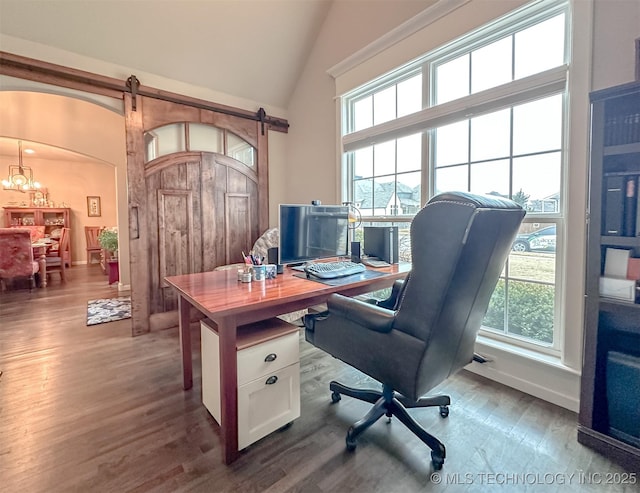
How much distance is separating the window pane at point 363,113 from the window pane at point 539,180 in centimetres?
142

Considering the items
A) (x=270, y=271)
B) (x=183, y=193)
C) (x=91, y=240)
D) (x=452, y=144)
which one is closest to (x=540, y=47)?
(x=452, y=144)

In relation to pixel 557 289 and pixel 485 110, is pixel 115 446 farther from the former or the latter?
pixel 485 110

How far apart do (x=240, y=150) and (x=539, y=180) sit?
2.99m

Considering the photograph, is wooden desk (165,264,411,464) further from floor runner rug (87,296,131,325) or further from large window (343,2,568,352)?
floor runner rug (87,296,131,325)

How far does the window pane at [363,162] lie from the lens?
2.88 m

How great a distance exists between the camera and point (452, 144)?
89.0 inches

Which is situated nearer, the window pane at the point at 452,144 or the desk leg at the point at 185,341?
the desk leg at the point at 185,341

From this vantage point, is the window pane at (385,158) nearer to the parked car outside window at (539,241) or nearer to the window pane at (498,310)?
the parked car outside window at (539,241)

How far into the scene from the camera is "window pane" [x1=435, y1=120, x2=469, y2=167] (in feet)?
7.19

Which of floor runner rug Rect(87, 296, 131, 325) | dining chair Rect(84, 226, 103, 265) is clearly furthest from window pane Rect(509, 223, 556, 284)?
dining chair Rect(84, 226, 103, 265)

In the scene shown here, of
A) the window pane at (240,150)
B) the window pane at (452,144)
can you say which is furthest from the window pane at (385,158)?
the window pane at (240,150)

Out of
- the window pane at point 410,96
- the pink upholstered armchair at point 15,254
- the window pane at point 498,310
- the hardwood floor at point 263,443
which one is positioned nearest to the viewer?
the hardwood floor at point 263,443

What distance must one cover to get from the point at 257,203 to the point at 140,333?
6.24ft

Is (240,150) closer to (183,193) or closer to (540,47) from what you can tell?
(183,193)
